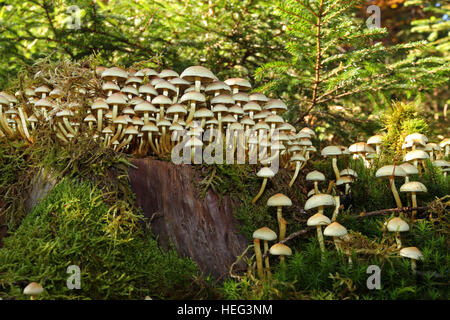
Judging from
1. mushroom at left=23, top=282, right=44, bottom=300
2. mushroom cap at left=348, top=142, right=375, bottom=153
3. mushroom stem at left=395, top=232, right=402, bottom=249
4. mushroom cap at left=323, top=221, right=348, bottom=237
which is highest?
mushroom cap at left=348, top=142, right=375, bottom=153

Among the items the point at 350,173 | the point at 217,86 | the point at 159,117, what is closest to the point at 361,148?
the point at 350,173

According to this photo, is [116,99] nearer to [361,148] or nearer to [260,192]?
[260,192]

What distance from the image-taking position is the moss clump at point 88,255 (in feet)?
8.64

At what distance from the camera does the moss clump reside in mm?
2633

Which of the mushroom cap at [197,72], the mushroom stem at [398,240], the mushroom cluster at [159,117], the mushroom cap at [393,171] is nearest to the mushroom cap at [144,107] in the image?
the mushroom cluster at [159,117]

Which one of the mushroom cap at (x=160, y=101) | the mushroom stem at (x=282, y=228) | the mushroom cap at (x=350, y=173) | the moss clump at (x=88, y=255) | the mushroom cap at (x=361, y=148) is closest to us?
the moss clump at (x=88, y=255)

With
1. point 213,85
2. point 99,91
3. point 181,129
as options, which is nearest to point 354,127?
point 213,85

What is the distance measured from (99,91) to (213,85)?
56.8 inches

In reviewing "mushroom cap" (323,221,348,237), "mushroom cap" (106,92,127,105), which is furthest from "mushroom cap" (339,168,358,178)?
"mushroom cap" (106,92,127,105)

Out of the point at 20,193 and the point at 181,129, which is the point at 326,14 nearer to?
the point at 181,129

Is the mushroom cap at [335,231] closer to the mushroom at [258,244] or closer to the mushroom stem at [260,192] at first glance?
the mushroom at [258,244]

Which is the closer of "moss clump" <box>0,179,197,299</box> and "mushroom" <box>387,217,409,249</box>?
"moss clump" <box>0,179,197,299</box>

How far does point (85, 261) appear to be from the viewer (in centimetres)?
280

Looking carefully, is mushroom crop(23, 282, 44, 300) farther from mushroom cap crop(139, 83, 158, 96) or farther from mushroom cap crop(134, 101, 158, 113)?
mushroom cap crop(139, 83, 158, 96)
